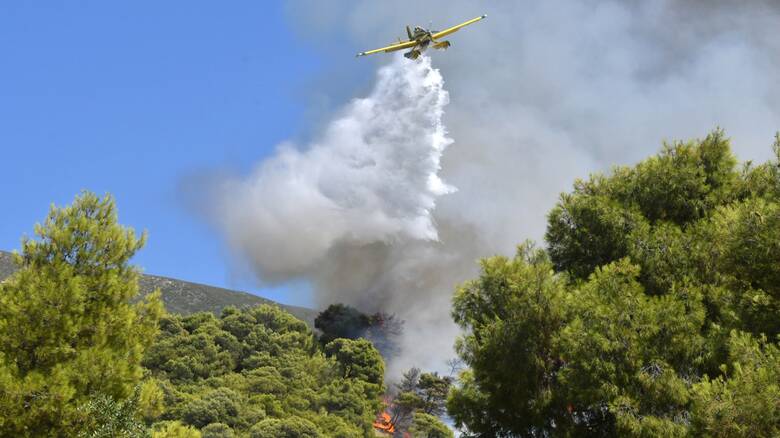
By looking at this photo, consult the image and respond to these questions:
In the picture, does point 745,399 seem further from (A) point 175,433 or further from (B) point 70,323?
(B) point 70,323

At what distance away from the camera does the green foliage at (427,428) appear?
65.9 m

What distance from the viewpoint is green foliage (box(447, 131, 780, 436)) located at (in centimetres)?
1488

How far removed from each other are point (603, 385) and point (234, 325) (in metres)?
72.7

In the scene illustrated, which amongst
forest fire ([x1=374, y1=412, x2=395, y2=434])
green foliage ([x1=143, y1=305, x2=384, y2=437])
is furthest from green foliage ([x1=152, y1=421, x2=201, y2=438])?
forest fire ([x1=374, y1=412, x2=395, y2=434])

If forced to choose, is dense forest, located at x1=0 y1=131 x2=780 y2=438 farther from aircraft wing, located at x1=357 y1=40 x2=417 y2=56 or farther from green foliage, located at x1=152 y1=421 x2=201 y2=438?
aircraft wing, located at x1=357 y1=40 x2=417 y2=56

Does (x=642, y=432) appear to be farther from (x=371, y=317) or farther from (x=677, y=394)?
(x=371, y=317)

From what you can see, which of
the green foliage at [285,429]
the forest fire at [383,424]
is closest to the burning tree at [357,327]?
Answer: the forest fire at [383,424]


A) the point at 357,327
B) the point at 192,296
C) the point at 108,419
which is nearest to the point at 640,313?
the point at 108,419

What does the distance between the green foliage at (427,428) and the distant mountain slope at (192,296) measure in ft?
329

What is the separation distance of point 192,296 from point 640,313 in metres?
167

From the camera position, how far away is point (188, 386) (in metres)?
66.2

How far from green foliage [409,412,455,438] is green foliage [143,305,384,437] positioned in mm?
4216

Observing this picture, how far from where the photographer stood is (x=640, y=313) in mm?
17109

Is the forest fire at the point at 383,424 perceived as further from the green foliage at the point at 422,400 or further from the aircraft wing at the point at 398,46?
the aircraft wing at the point at 398,46
